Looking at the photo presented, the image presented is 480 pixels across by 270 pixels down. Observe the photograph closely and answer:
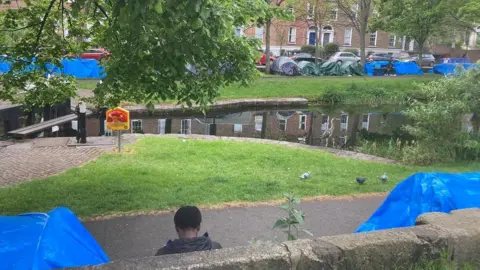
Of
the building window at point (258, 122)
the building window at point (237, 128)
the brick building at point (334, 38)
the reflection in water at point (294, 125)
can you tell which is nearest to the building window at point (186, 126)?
the reflection in water at point (294, 125)

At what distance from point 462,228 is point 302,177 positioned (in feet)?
19.2

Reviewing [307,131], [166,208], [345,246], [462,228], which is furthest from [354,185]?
[307,131]

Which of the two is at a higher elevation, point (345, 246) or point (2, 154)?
point (345, 246)

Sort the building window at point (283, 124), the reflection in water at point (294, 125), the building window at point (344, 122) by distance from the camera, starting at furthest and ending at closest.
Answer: the building window at point (344, 122)
the building window at point (283, 124)
the reflection in water at point (294, 125)

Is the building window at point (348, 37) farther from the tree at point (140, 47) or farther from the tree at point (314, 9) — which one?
the tree at point (140, 47)

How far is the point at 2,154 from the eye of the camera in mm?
10828

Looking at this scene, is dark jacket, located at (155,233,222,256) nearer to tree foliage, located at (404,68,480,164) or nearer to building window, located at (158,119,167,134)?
tree foliage, located at (404,68,480,164)

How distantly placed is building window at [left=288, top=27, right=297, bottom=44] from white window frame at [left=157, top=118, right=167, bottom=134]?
36.9 metres

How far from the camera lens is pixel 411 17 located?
33344 mm

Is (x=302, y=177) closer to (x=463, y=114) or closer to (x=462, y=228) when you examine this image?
(x=463, y=114)

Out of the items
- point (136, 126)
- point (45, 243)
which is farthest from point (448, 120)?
point (136, 126)

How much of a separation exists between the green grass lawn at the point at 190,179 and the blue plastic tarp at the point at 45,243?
3321 mm

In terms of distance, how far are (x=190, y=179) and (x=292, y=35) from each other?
4776 cm

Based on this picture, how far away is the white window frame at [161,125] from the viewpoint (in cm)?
1803
